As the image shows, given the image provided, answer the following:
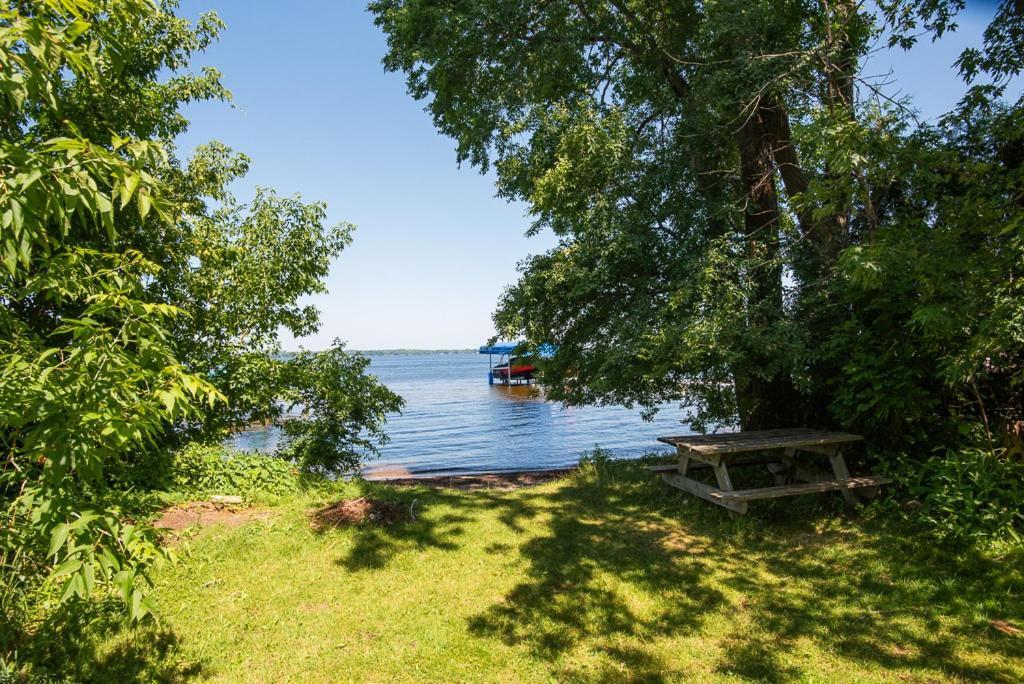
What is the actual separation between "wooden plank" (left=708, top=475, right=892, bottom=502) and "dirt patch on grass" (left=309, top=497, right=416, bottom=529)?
12.0 ft

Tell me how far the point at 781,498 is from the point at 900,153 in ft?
13.8

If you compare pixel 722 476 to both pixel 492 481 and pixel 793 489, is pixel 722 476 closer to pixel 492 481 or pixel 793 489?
pixel 793 489

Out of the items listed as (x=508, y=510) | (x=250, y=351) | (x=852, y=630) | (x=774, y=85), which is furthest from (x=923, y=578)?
(x=250, y=351)

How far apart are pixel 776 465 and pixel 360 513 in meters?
5.44

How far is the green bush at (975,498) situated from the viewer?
5168 mm

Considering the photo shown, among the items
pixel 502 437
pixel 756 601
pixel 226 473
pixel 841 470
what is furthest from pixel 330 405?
pixel 502 437

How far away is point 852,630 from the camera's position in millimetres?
4242

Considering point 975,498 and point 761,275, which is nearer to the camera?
point 975,498

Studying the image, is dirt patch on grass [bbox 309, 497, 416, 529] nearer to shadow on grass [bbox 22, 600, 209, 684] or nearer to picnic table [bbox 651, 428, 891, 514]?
shadow on grass [bbox 22, 600, 209, 684]

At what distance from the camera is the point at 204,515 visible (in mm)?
7023

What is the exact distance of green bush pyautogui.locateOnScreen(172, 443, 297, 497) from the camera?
25.3 ft

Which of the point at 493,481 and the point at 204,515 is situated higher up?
the point at 204,515

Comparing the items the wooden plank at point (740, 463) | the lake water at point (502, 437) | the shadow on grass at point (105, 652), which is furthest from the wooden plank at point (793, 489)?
the lake water at point (502, 437)

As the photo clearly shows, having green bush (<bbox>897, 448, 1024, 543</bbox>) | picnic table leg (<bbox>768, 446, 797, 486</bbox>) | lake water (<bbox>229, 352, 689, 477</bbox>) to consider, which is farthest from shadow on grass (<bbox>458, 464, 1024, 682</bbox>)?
lake water (<bbox>229, 352, 689, 477</bbox>)
